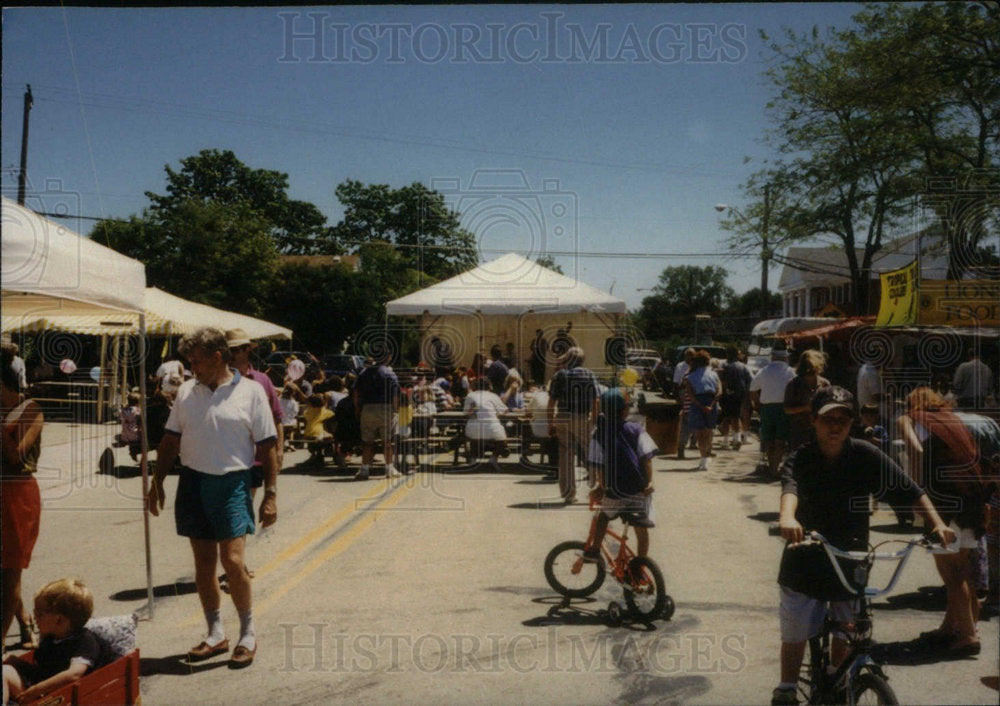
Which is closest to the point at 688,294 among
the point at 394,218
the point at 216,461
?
the point at 394,218

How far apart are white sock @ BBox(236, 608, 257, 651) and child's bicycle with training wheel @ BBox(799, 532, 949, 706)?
3.00 meters

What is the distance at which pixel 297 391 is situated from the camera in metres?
15.3

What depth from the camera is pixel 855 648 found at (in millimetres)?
3693

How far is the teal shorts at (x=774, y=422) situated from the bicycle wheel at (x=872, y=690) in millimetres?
7425

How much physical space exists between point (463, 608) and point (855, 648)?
2.96m

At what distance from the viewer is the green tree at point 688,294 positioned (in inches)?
3076

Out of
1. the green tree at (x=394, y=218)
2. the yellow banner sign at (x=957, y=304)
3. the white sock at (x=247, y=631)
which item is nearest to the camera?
the white sock at (x=247, y=631)

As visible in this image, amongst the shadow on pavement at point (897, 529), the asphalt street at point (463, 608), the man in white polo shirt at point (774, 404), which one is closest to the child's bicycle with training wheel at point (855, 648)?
the asphalt street at point (463, 608)

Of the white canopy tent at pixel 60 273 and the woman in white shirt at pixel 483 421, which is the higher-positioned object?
the white canopy tent at pixel 60 273

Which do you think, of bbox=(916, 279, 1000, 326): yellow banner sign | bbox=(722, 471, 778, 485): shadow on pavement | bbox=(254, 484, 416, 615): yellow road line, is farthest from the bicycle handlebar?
bbox=(916, 279, 1000, 326): yellow banner sign

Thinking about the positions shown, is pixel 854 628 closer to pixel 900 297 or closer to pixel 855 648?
A: pixel 855 648

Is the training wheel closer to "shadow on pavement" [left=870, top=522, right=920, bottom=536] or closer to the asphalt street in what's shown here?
the asphalt street

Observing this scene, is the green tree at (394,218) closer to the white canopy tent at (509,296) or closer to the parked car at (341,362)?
the parked car at (341,362)

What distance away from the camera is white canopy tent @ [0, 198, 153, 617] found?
390 centimetres
